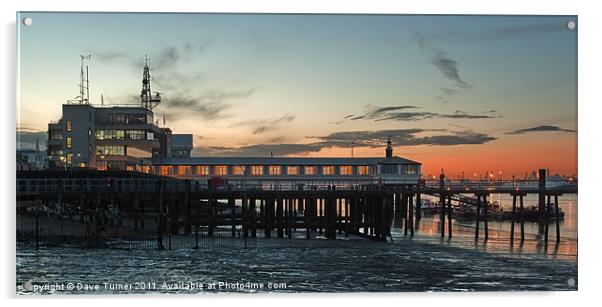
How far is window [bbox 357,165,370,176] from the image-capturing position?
32.7 meters

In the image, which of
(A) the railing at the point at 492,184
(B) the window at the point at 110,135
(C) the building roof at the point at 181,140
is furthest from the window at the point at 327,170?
(B) the window at the point at 110,135

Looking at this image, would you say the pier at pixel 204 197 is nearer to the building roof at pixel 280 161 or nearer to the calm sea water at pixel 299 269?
Answer: the building roof at pixel 280 161

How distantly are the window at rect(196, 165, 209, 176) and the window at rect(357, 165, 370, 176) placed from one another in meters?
5.70

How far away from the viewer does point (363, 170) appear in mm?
33188

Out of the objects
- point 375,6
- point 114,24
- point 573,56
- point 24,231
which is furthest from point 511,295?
point 24,231

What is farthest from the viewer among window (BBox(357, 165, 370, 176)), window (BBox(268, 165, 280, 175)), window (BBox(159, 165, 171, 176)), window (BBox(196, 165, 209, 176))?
window (BBox(159, 165, 171, 176))

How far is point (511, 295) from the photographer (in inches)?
634

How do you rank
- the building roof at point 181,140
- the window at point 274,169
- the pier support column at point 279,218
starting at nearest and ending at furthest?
A: the building roof at point 181,140, the window at point 274,169, the pier support column at point 279,218

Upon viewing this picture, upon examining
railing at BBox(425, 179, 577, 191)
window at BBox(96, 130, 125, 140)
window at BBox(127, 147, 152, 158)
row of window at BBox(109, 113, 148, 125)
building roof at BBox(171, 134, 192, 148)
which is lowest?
railing at BBox(425, 179, 577, 191)

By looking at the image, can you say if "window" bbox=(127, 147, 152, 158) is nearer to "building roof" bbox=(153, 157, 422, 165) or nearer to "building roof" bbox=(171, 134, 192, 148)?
"building roof" bbox=(153, 157, 422, 165)

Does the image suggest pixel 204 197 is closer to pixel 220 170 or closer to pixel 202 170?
pixel 202 170

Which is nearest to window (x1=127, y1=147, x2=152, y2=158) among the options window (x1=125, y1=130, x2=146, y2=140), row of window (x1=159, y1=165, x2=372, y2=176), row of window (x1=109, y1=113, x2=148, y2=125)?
window (x1=125, y1=130, x2=146, y2=140)

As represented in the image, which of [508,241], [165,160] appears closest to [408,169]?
[508,241]

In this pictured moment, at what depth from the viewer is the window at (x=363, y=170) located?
107ft
